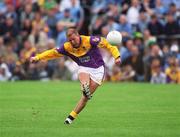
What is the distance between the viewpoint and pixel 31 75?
1028 inches

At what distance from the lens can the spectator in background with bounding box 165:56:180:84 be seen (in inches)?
955

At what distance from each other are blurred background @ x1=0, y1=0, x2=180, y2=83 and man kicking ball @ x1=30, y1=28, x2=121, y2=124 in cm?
1088

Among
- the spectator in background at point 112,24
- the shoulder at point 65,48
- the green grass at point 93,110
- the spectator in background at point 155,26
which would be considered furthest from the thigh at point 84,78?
the spectator in background at point 155,26

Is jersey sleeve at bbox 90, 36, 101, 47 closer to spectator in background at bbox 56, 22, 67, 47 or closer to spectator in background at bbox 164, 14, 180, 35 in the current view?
spectator in background at bbox 164, 14, 180, 35

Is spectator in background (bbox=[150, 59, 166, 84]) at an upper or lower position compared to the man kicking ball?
lower

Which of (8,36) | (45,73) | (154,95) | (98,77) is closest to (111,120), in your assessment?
(98,77)

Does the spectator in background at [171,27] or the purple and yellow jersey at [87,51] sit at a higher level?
the purple and yellow jersey at [87,51]

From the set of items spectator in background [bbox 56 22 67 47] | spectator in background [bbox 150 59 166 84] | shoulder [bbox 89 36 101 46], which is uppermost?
shoulder [bbox 89 36 101 46]

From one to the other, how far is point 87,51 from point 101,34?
497 inches

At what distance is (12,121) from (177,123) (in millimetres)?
3423

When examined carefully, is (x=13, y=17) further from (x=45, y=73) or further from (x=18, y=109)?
(x=18, y=109)

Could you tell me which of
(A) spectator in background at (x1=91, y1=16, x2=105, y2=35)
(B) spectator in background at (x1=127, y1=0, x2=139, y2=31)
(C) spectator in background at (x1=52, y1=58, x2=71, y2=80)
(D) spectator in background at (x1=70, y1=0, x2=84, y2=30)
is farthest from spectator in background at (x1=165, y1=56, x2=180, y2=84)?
(D) spectator in background at (x1=70, y1=0, x2=84, y2=30)

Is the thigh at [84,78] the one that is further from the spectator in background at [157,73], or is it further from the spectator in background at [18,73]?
the spectator in background at [18,73]

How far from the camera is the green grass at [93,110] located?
487 inches
